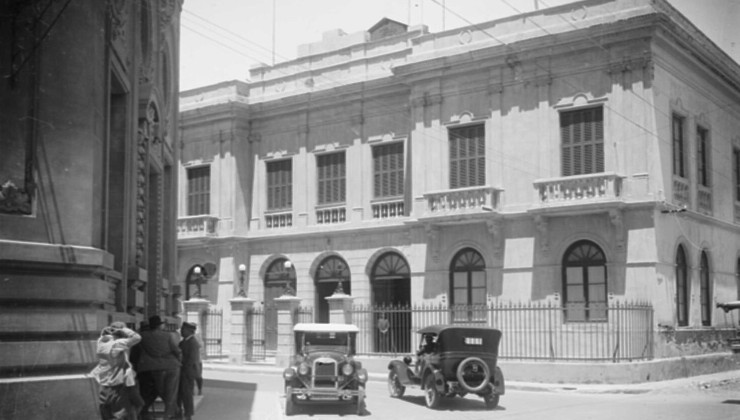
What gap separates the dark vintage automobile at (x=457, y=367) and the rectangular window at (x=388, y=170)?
521 inches

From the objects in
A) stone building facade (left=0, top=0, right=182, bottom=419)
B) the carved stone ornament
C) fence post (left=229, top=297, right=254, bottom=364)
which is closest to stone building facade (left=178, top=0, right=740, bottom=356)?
fence post (left=229, top=297, right=254, bottom=364)

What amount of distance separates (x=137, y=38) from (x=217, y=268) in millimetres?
21550

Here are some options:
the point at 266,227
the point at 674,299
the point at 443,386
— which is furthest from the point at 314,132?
the point at 443,386

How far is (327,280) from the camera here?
111 feet

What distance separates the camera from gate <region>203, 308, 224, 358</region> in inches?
1277

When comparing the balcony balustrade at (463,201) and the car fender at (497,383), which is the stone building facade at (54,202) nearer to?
the car fender at (497,383)

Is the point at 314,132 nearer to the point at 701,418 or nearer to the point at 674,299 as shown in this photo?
the point at 674,299

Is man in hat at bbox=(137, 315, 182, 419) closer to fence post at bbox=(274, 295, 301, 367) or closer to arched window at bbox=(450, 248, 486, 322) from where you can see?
fence post at bbox=(274, 295, 301, 367)

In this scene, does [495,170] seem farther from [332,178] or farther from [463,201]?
[332,178]

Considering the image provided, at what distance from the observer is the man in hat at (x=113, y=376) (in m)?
9.88

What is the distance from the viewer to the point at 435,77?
30.4 metres

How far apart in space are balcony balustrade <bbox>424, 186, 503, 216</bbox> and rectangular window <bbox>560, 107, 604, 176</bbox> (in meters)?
2.41

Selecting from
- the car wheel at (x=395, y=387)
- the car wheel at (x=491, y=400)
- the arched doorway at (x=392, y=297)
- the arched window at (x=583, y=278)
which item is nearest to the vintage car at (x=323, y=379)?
the car wheel at (x=395, y=387)

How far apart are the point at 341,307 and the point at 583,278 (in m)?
7.82
